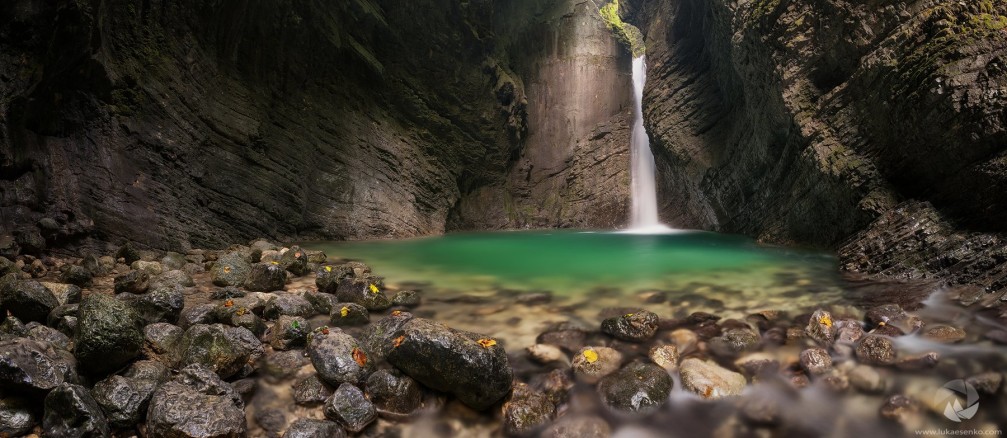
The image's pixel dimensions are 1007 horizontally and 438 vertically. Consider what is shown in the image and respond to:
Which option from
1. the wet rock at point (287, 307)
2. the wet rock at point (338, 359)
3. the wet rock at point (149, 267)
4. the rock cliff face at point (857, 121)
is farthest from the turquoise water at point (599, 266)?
the wet rock at point (149, 267)

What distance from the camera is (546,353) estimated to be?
12.2 ft

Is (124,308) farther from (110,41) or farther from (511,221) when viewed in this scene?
(511,221)

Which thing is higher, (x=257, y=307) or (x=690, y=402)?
(x=257, y=307)

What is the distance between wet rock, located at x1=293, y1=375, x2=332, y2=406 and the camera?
2.96m

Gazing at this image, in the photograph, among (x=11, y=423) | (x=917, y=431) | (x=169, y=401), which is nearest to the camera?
(x=11, y=423)

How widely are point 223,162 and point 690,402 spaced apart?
11.7m

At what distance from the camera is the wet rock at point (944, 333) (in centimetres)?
363

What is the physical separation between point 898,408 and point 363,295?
465 cm

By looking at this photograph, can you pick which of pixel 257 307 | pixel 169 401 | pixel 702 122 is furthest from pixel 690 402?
pixel 702 122

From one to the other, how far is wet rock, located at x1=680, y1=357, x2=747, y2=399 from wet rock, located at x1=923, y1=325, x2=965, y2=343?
1.86 meters

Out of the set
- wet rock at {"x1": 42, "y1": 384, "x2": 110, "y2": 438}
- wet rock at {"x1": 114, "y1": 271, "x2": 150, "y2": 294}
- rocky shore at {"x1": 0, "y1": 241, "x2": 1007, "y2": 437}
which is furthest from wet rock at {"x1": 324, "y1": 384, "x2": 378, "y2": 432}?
wet rock at {"x1": 114, "y1": 271, "x2": 150, "y2": 294}

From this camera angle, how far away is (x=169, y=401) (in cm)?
252

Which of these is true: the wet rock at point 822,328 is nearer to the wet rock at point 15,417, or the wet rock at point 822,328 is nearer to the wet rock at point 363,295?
the wet rock at point 363,295

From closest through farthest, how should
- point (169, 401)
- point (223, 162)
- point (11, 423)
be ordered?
point (11, 423) < point (169, 401) < point (223, 162)
